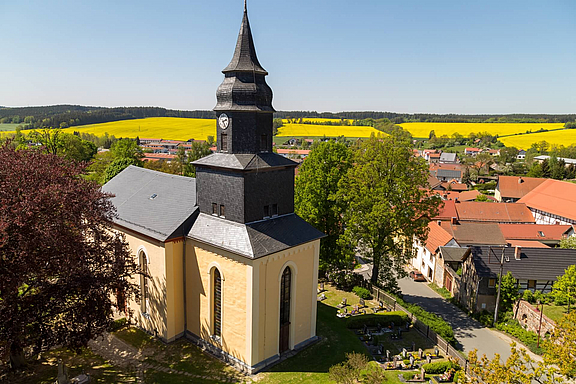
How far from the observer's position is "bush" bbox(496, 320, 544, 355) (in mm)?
30984

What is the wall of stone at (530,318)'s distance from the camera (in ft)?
103

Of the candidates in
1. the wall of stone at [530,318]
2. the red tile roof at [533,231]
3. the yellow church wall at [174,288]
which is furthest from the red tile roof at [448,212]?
the yellow church wall at [174,288]

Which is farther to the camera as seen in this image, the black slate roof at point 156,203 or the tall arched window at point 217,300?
the black slate roof at point 156,203

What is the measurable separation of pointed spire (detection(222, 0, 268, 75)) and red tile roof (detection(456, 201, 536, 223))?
50.6m

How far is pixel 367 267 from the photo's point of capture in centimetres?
4891

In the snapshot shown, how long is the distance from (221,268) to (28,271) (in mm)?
9661

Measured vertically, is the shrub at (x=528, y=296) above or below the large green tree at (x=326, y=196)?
below

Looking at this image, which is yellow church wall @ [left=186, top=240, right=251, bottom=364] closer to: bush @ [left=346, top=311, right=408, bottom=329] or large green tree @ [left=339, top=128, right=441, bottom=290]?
bush @ [left=346, top=311, right=408, bottom=329]

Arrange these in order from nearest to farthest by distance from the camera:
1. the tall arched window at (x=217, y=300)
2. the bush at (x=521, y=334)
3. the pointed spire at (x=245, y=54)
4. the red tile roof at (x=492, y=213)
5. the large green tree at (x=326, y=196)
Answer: the tall arched window at (x=217, y=300) < the pointed spire at (x=245, y=54) < the bush at (x=521, y=334) < the large green tree at (x=326, y=196) < the red tile roof at (x=492, y=213)

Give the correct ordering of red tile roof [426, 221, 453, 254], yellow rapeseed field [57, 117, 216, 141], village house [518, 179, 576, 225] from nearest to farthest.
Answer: red tile roof [426, 221, 453, 254] → village house [518, 179, 576, 225] → yellow rapeseed field [57, 117, 216, 141]

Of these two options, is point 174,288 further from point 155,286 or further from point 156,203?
point 156,203

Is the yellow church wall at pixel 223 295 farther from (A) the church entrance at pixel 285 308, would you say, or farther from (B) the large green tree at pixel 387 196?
(B) the large green tree at pixel 387 196

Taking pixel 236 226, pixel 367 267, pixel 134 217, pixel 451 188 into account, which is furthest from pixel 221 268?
pixel 451 188

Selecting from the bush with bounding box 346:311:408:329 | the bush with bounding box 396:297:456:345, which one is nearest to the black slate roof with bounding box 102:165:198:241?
the bush with bounding box 346:311:408:329
